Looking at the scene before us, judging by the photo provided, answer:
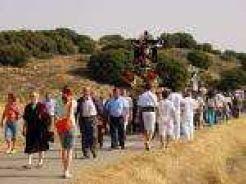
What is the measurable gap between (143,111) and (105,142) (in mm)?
4283

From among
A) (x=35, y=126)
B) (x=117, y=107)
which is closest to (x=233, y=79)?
(x=117, y=107)

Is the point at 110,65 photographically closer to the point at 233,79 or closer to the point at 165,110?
the point at 233,79

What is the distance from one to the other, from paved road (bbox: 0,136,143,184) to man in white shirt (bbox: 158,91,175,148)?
926mm

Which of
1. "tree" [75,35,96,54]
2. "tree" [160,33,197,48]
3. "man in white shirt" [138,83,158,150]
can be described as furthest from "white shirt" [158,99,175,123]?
"tree" [160,33,197,48]

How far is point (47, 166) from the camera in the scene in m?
20.7

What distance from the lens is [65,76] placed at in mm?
55562

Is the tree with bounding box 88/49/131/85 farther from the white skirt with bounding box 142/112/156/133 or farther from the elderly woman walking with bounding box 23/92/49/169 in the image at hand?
the elderly woman walking with bounding box 23/92/49/169

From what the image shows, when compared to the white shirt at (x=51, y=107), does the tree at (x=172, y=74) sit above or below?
above

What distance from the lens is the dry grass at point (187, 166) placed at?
61.5ft

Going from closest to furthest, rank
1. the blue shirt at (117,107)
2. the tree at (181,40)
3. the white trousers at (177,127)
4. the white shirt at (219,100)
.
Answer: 1. the blue shirt at (117,107)
2. the white trousers at (177,127)
3. the white shirt at (219,100)
4. the tree at (181,40)

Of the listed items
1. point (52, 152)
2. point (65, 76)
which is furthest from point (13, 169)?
point (65, 76)

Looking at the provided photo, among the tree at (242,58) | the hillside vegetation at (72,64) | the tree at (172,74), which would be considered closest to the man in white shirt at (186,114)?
the hillside vegetation at (72,64)

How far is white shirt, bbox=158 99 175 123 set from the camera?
24.7m

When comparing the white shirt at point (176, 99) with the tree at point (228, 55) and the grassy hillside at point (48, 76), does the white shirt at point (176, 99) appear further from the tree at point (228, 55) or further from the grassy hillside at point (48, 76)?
the tree at point (228, 55)
